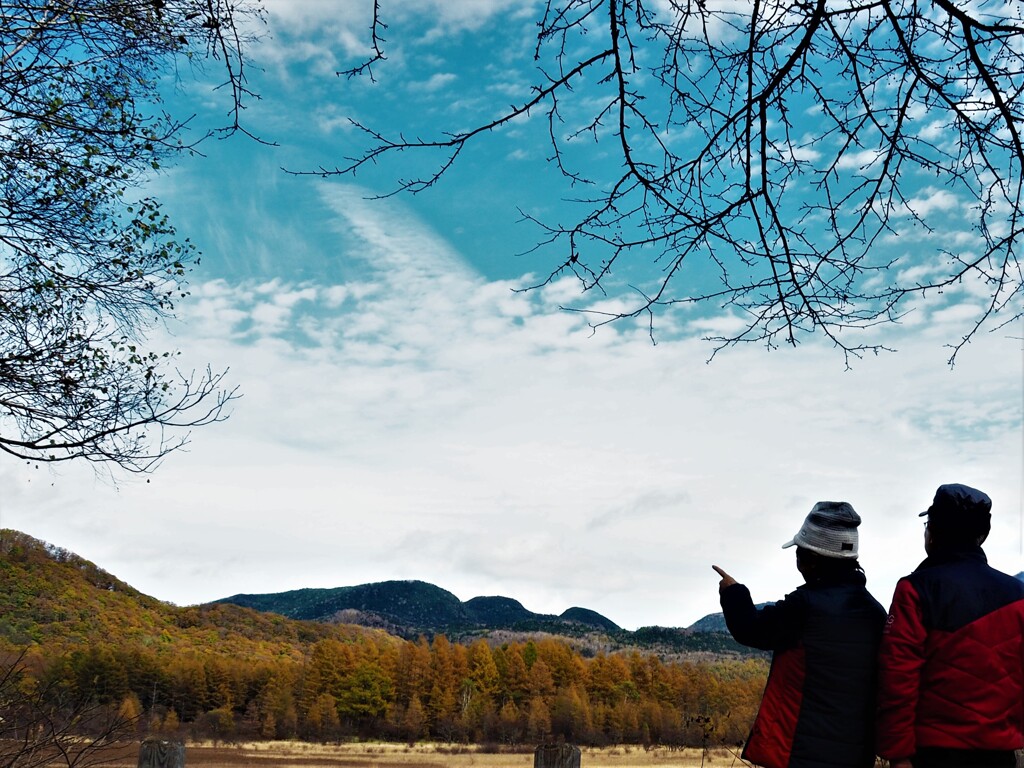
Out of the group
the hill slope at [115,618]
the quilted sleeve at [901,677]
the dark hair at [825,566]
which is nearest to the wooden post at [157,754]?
the dark hair at [825,566]

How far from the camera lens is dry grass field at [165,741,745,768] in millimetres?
34719

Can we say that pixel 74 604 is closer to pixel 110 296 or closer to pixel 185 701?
pixel 185 701

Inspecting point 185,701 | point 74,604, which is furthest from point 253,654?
point 185,701

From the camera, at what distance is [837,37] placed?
2.65m

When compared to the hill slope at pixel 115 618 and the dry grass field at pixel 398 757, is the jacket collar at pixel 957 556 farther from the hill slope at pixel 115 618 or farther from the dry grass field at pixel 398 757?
the hill slope at pixel 115 618

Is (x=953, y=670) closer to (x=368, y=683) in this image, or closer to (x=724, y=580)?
(x=724, y=580)

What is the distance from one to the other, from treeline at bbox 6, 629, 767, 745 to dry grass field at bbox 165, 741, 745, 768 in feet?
17.2

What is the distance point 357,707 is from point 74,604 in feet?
90.6

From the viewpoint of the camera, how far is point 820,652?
7.82 feet

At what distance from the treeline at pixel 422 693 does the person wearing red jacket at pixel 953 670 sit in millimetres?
52998

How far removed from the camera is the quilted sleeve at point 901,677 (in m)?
2.23

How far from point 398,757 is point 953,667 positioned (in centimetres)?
4731

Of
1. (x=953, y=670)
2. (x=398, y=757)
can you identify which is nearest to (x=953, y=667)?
(x=953, y=670)

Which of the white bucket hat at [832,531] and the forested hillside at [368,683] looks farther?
the forested hillside at [368,683]
